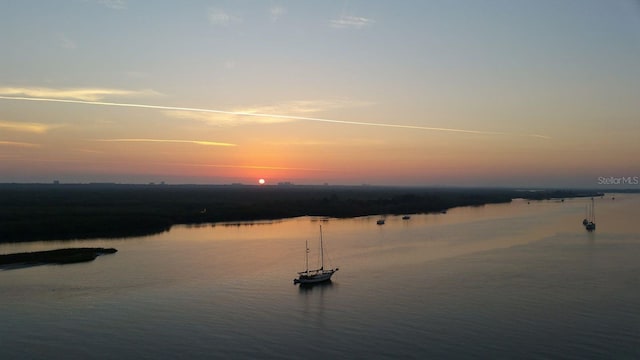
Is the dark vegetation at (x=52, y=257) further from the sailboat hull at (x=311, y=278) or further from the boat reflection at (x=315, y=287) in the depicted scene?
the boat reflection at (x=315, y=287)

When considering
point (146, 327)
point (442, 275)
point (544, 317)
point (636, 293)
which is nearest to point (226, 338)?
point (146, 327)

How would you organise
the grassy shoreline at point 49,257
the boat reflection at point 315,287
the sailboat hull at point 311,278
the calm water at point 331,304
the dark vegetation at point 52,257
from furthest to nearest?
the dark vegetation at point 52,257 → the grassy shoreline at point 49,257 → the sailboat hull at point 311,278 → the boat reflection at point 315,287 → the calm water at point 331,304

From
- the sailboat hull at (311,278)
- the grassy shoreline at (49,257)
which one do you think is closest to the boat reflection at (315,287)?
the sailboat hull at (311,278)

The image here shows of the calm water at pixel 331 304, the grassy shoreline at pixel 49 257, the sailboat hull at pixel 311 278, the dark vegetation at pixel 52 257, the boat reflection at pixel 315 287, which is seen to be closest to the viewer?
the calm water at pixel 331 304

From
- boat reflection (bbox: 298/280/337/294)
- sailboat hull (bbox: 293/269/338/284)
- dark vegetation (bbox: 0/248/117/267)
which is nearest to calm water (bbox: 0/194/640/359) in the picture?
boat reflection (bbox: 298/280/337/294)

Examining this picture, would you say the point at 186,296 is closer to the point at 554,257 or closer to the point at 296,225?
the point at 554,257

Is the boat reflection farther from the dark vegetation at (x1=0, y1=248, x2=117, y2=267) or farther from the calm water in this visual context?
the dark vegetation at (x1=0, y1=248, x2=117, y2=267)

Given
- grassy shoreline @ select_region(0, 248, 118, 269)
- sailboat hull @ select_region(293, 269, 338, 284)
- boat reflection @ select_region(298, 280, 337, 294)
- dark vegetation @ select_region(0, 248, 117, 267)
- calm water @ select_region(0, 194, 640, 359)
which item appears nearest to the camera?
calm water @ select_region(0, 194, 640, 359)

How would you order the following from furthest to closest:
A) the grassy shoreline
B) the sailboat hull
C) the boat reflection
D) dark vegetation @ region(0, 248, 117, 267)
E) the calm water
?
dark vegetation @ region(0, 248, 117, 267), the grassy shoreline, the sailboat hull, the boat reflection, the calm water
